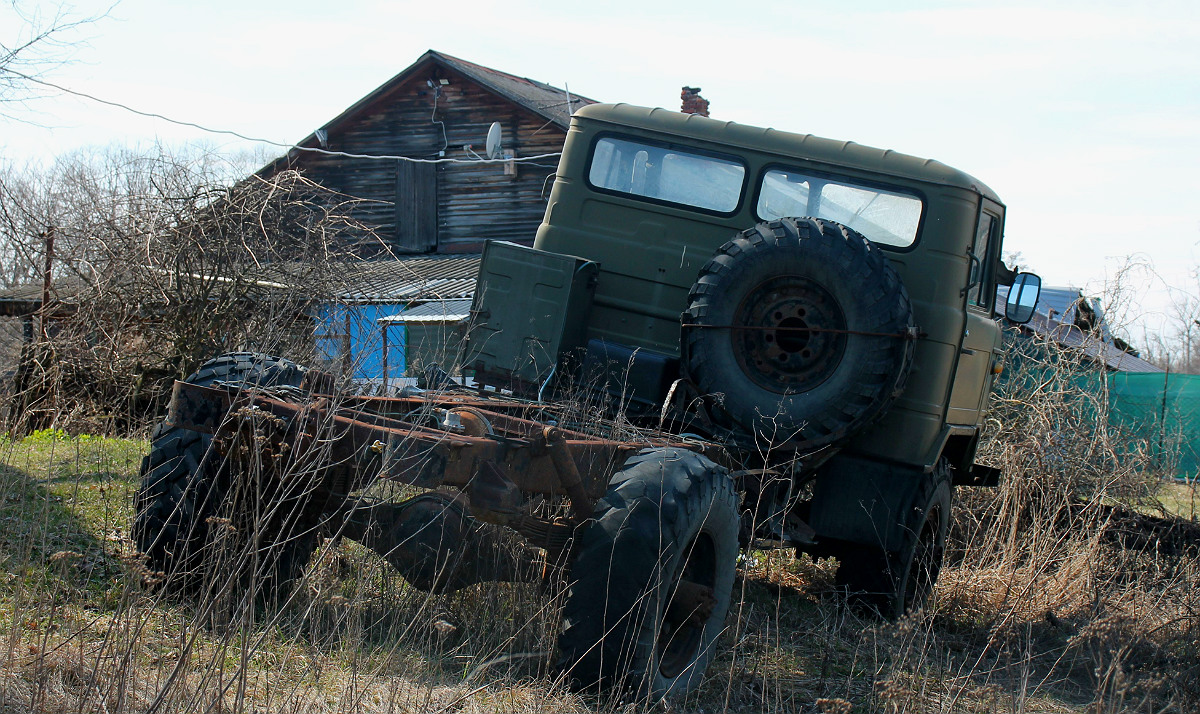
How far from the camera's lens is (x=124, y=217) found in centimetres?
940

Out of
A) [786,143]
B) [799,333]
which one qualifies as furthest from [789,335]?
[786,143]

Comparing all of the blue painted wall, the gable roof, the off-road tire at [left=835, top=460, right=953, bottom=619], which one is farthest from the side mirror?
the gable roof

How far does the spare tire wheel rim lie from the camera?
480 centimetres

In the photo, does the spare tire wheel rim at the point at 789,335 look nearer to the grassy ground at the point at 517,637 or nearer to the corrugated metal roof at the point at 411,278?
the grassy ground at the point at 517,637

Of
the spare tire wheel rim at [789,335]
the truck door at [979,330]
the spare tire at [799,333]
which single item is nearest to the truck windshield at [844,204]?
the truck door at [979,330]

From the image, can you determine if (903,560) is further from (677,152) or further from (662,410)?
(677,152)

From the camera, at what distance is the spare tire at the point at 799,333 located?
4684 millimetres

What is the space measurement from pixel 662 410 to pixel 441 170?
646 inches

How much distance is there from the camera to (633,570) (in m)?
3.36

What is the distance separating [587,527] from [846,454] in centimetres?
214

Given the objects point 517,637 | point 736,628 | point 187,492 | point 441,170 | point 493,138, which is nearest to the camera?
point 187,492

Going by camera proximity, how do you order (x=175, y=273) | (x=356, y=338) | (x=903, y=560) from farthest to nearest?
(x=175, y=273) < (x=356, y=338) < (x=903, y=560)

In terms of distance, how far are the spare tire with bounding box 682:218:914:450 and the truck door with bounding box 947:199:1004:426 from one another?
0.84 metres

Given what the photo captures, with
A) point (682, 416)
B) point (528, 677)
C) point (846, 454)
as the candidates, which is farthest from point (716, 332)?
point (528, 677)
